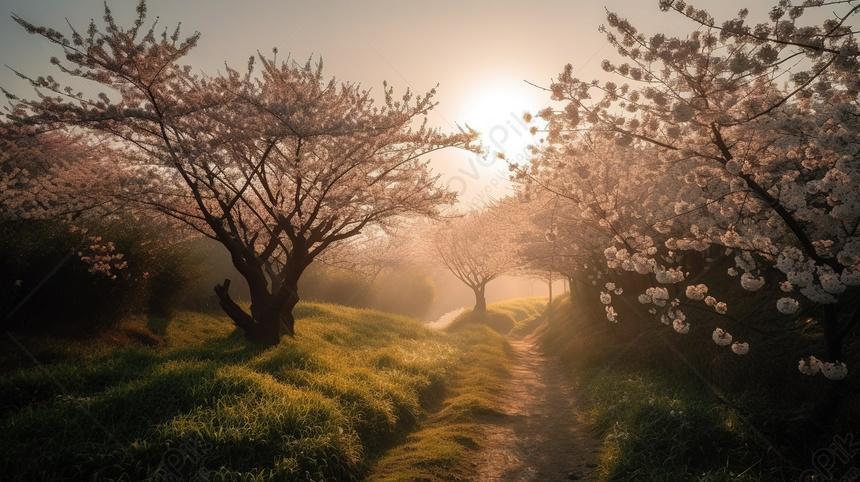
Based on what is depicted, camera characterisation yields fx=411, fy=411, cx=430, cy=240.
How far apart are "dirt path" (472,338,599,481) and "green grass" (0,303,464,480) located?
5.96 ft

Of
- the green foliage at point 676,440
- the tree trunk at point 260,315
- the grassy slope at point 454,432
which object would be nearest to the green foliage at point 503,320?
the grassy slope at point 454,432

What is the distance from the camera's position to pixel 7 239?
9219 millimetres

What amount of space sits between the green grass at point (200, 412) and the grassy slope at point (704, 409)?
13.5 ft

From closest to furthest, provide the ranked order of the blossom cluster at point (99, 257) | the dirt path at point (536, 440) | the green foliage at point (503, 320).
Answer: the dirt path at point (536, 440) → the blossom cluster at point (99, 257) → the green foliage at point (503, 320)

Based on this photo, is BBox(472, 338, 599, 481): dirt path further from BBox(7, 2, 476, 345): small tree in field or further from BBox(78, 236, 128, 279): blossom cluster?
BBox(78, 236, 128, 279): blossom cluster

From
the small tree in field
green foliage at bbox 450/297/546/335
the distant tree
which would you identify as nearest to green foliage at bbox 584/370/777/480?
the small tree in field

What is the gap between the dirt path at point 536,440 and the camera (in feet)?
21.9

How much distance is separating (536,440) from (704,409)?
3.02 meters

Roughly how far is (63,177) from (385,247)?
997 inches

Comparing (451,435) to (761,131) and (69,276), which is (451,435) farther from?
(69,276)

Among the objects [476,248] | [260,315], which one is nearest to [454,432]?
[260,315]

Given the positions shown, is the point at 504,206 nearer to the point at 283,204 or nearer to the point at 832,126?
the point at 283,204

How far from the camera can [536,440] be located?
8.10 meters

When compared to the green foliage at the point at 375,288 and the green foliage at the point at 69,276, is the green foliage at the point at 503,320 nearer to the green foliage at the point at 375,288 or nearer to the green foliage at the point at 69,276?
the green foliage at the point at 375,288
